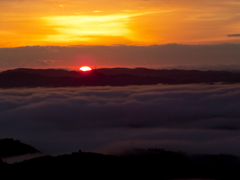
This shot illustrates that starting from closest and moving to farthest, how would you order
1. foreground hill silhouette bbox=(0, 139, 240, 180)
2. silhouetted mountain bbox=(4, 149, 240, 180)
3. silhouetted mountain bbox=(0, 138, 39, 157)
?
foreground hill silhouette bbox=(0, 139, 240, 180), silhouetted mountain bbox=(4, 149, 240, 180), silhouetted mountain bbox=(0, 138, 39, 157)

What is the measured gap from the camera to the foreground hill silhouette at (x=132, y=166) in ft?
255

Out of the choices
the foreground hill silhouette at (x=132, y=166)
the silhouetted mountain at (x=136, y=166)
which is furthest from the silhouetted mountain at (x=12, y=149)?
the silhouetted mountain at (x=136, y=166)

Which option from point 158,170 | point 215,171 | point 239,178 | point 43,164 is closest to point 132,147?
point 158,170

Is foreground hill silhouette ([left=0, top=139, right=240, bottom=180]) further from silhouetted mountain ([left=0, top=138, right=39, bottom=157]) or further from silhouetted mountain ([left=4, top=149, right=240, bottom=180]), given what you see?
silhouetted mountain ([left=0, top=138, right=39, bottom=157])

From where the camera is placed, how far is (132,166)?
380 feet

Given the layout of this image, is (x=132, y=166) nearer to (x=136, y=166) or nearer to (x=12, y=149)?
(x=136, y=166)

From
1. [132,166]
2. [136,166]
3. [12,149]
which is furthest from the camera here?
[12,149]

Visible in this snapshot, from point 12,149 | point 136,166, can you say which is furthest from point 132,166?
point 12,149

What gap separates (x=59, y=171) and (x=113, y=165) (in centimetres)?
2483

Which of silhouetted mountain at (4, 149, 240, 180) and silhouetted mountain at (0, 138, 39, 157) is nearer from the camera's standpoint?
silhouetted mountain at (4, 149, 240, 180)

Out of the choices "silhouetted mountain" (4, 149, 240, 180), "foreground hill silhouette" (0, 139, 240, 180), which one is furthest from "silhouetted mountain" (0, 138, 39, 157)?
"silhouetted mountain" (4, 149, 240, 180)

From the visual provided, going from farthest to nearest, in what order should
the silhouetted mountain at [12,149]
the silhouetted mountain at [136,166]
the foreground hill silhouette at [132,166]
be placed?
the silhouetted mountain at [12,149] → the silhouetted mountain at [136,166] → the foreground hill silhouette at [132,166]

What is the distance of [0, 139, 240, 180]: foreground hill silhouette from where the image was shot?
3066 inches

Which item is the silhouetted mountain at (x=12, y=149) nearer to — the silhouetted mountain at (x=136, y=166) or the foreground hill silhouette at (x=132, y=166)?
the foreground hill silhouette at (x=132, y=166)
